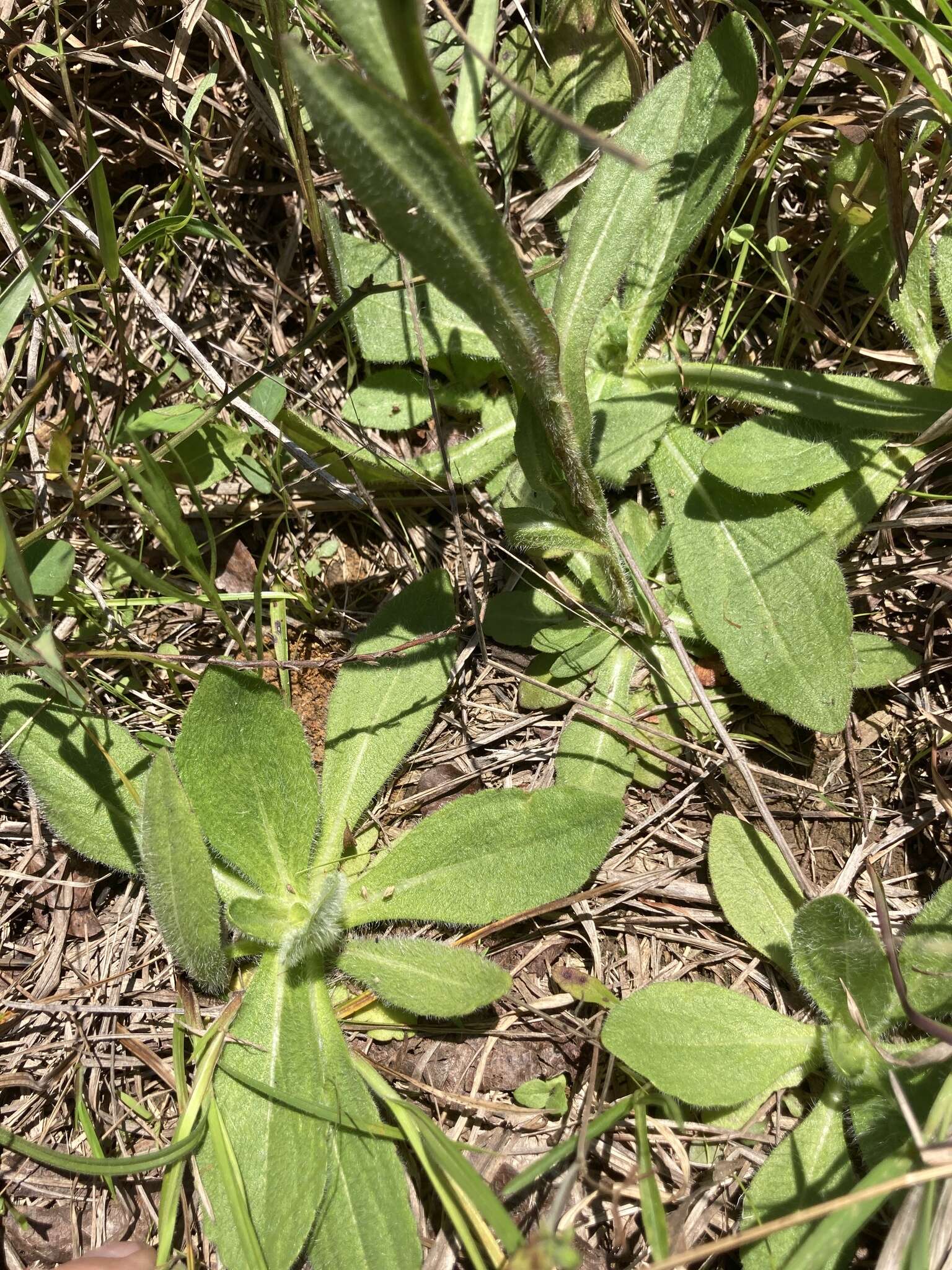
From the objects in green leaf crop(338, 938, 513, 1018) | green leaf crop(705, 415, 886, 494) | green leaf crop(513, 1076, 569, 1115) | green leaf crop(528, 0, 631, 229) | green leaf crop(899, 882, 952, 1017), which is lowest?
green leaf crop(513, 1076, 569, 1115)

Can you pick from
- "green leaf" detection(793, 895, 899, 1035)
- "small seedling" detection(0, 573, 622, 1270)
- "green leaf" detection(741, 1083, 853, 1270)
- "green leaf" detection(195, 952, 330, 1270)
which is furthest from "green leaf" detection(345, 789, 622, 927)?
"green leaf" detection(741, 1083, 853, 1270)

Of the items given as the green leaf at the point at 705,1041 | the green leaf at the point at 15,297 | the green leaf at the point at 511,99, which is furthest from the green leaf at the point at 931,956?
the green leaf at the point at 15,297

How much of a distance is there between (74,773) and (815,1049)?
7.01 feet

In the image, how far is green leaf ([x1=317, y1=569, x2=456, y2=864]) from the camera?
9.14ft

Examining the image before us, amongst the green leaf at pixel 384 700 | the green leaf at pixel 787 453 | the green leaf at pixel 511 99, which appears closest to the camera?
the green leaf at pixel 787 453

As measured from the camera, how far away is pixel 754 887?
258 cm

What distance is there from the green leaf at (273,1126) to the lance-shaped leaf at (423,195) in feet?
5.91

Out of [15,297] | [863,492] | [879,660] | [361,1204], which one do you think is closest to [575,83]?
[863,492]

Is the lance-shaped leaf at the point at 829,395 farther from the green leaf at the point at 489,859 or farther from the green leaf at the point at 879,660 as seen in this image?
the green leaf at the point at 489,859

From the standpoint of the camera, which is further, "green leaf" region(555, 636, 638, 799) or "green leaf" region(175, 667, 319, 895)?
"green leaf" region(555, 636, 638, 799)

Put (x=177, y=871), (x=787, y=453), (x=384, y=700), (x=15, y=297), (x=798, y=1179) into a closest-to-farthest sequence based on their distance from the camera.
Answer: (x=798, y=1179) → (x=177, y=871) → (x=15, y=297) → (x=787, y=453) → (x=384, y=700)

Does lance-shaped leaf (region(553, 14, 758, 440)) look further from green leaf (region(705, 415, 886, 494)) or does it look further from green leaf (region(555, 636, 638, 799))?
green leaf (region(555, 636, 638, 799))

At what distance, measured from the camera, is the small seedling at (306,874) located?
2.32 m

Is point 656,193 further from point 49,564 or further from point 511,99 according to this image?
point 49,564
